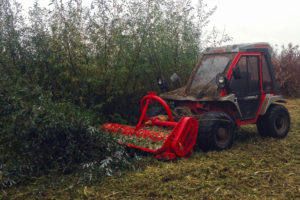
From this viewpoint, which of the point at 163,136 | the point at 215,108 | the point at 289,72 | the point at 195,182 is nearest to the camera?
the point at 195,182

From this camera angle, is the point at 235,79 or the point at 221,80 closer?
the point at 221,80

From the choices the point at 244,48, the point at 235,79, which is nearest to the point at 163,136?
the point at 235,79

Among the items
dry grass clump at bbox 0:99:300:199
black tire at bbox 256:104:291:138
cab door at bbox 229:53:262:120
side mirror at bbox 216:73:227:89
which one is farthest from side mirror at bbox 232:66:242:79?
black tire at bbox 256:104:291:138

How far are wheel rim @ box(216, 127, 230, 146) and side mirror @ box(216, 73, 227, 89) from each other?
0.77 metres

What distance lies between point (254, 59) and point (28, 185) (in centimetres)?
461

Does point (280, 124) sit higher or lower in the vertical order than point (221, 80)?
lower

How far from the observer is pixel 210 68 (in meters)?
6.26

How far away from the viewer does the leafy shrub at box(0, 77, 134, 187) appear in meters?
4.28

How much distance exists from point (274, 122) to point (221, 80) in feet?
5.87

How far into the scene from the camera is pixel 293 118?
30.2 ft

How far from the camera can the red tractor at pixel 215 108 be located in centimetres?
490

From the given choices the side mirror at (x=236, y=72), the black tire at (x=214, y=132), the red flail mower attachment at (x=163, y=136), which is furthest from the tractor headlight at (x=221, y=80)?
the red flail mower attachment at (x=163, y=136)

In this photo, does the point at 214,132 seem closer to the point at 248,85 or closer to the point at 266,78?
the point at 248,85

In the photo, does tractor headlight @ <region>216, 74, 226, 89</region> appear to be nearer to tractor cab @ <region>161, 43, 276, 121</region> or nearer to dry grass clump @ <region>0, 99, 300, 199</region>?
tractor cab @ <region>161, 43, 276, 121</region>
